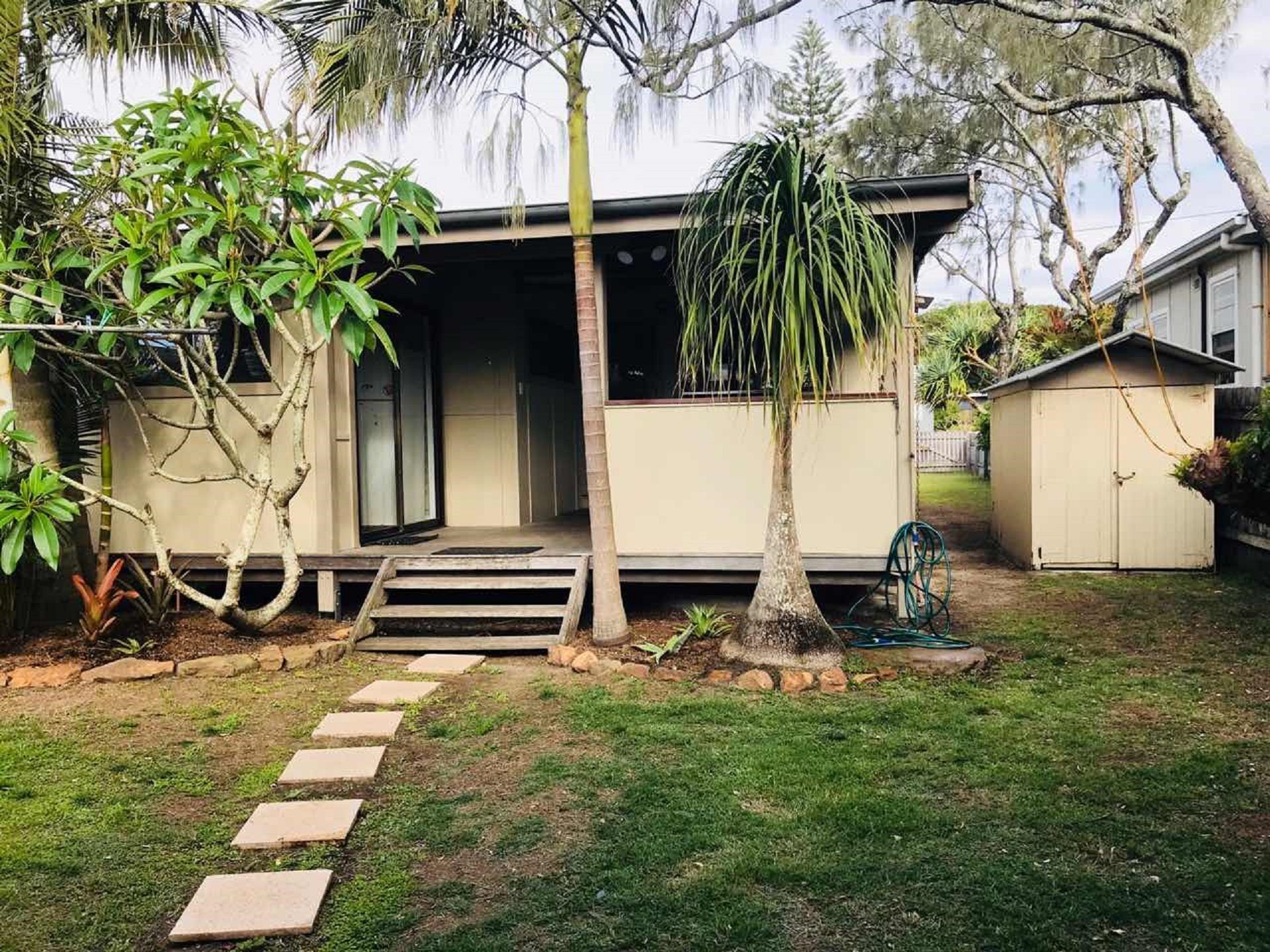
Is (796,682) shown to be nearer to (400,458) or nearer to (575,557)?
(575,557)

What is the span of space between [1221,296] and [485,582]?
35.7 ft

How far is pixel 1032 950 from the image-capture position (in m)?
2.41

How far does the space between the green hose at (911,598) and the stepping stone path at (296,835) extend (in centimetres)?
294

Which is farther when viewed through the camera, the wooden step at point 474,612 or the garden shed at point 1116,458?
the garden shed at point 1116,458

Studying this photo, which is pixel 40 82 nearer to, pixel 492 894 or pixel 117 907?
pixel 117 907

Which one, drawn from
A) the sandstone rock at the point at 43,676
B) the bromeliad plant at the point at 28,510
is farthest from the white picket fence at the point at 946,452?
the bromeliad plant at the point at 28,510

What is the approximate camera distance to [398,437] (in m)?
7.88

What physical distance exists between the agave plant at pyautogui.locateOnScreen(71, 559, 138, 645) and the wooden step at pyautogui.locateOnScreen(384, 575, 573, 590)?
170cm

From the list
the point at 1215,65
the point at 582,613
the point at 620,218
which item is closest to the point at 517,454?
the point at 582,613

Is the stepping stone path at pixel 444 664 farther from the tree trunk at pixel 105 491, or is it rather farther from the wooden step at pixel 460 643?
the tree trunk at pixel 105 491

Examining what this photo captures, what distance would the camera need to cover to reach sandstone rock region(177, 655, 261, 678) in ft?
17.5

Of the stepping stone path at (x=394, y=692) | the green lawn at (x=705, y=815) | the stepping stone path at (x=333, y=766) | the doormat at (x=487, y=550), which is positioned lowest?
the green lawn at (x=705, y=815)

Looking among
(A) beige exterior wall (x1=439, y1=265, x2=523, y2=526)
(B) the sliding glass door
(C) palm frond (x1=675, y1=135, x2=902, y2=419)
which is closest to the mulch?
(B) the sliding glass door

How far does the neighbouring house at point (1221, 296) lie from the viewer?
1056 cm
